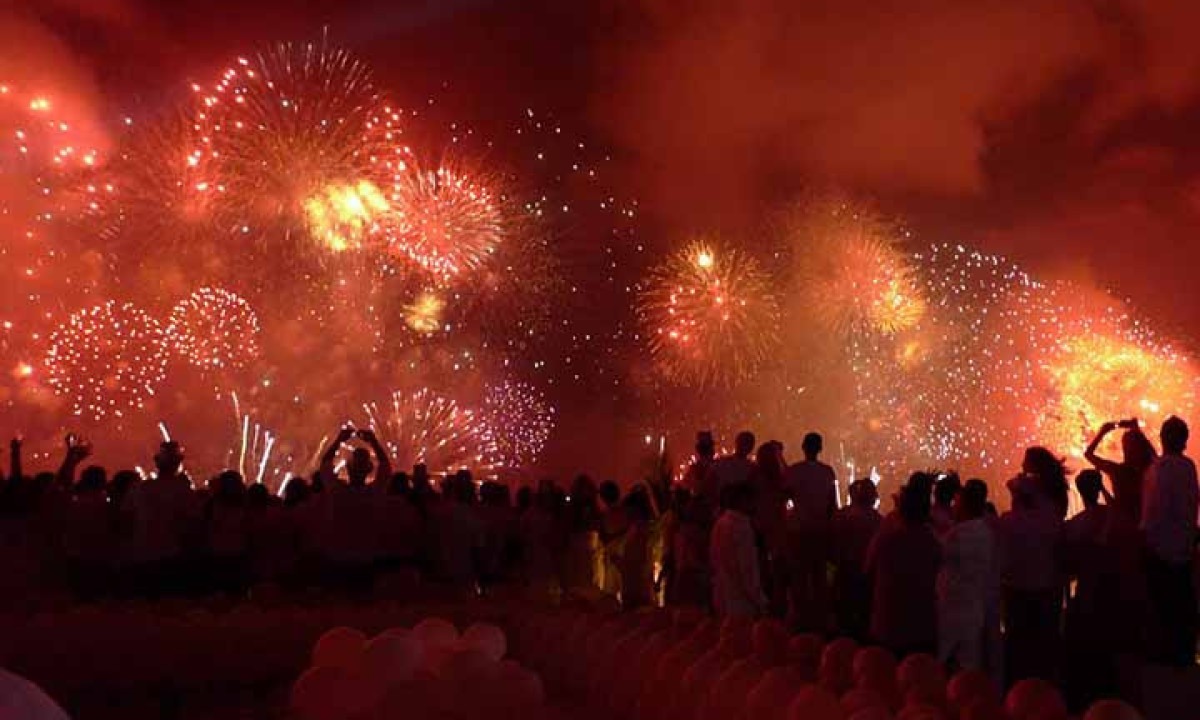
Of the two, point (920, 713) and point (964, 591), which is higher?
point (964, 591)

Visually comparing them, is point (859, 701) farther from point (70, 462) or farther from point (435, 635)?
point (70, 462)

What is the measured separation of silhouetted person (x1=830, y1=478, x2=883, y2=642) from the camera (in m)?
12.5

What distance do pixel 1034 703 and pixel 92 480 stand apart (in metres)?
9.47

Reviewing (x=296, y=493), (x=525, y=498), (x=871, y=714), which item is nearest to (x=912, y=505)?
(x=871, y=714)

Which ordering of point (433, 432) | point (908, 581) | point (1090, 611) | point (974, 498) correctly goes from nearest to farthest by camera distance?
point (974, 498)
point (908, 581)
point (1090, 611)
point (433, 432)

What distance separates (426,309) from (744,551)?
21.3 meters

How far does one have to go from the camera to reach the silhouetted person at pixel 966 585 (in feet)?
29.0

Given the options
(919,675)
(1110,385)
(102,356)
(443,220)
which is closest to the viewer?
(919,675)

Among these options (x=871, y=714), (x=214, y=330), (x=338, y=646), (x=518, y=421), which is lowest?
(x=871, y=714)

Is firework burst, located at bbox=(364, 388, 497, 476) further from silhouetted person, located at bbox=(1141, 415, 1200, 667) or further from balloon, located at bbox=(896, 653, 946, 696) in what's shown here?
balloon, located at bbox=(896, 653, 946, 696)

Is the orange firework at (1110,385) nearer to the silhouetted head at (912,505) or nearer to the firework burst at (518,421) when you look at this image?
the firework burst at (518,421)

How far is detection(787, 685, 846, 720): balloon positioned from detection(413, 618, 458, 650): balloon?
165 centimetres

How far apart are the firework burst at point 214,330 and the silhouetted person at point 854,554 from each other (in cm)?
1963

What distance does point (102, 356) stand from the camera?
29547 mm
